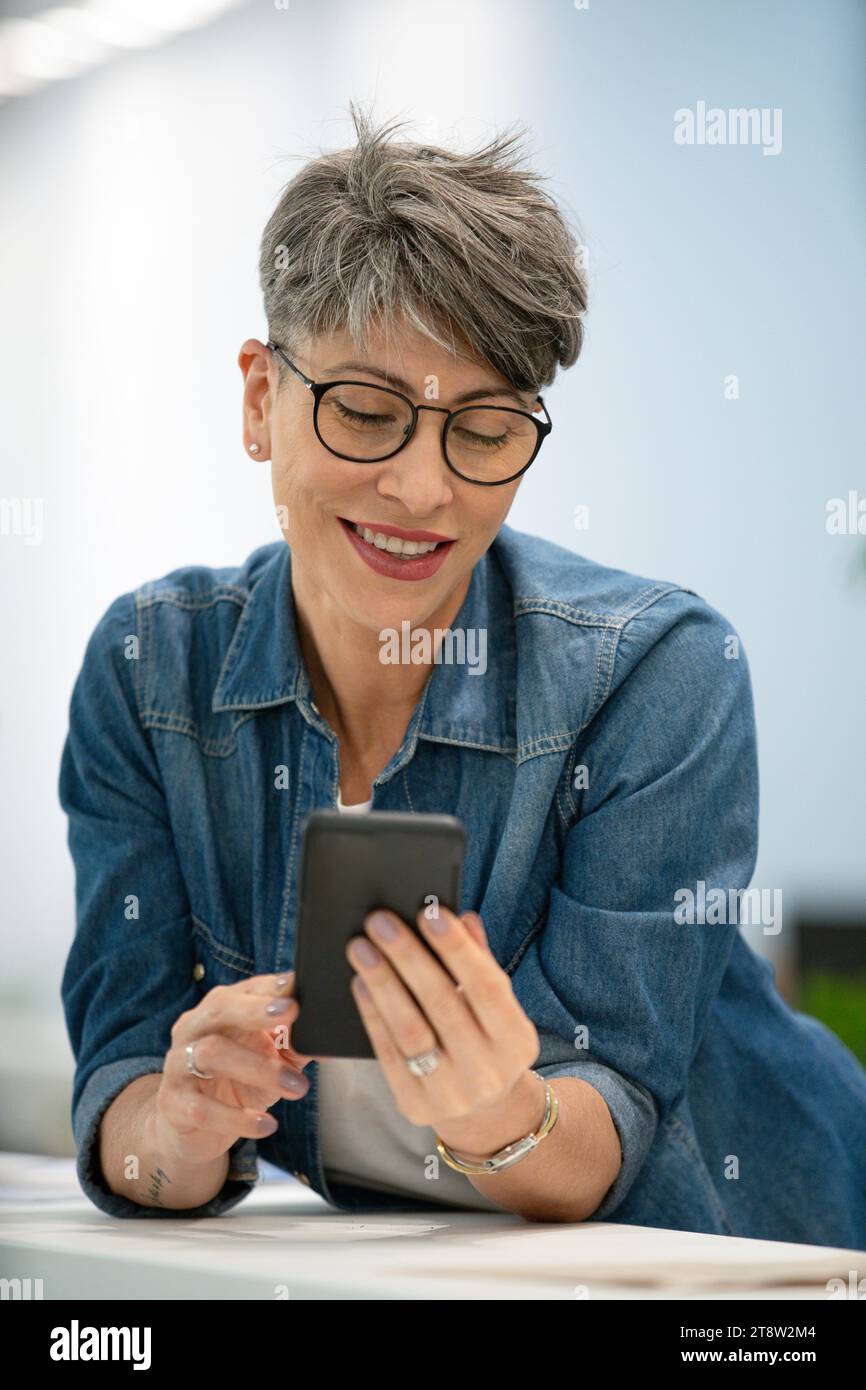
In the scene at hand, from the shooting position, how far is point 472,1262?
0.79 metres

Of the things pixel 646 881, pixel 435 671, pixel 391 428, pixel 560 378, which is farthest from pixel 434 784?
pixel 560 378

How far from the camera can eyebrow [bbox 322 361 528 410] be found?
1.03m

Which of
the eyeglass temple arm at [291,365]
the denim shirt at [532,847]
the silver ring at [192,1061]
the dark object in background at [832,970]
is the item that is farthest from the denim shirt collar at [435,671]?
the dark object in background at [832,970]

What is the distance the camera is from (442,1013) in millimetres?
796

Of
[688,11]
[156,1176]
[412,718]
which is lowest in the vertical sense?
[156,1176]

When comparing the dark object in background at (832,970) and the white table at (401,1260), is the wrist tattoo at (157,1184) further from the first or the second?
the dark object in background at (832,970)

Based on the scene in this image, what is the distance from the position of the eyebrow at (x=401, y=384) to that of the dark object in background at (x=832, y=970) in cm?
205

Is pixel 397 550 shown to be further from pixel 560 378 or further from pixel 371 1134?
pixel 560 378

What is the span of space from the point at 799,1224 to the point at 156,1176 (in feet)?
1.91

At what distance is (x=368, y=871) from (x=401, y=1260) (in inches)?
8.9

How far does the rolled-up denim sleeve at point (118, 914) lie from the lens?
1.12 meters
